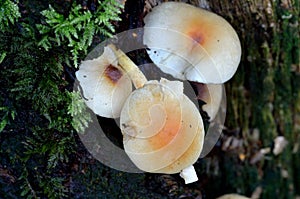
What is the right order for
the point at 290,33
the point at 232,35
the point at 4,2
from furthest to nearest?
1. the point at 290,33
2. the point at 232,35
3. the point at 4,2

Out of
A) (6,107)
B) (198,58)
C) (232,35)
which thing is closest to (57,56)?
(6,107)

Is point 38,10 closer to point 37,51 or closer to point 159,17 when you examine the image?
point 37,51

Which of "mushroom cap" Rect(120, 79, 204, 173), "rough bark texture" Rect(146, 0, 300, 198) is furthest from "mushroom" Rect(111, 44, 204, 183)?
"rough bark texture" Rect(146, 0, 300, 198)

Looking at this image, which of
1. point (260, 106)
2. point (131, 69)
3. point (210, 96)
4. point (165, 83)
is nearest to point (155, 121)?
point (165, 83)

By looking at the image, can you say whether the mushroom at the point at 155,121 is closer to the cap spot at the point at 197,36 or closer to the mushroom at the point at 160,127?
the mushroom at the point at 160,127

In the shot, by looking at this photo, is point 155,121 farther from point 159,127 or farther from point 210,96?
point 210,96

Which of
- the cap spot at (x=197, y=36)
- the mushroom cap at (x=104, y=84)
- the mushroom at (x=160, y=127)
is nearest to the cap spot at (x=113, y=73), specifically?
the mushroom cap at (x=104, y=84)

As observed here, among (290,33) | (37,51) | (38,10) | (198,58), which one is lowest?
(290,33)

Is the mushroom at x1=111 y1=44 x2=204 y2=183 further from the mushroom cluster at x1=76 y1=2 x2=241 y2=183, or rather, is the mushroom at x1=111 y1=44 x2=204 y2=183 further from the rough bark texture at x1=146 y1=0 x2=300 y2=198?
the rough bark texture at x1=146 y1=0 x2=300 y2=198
